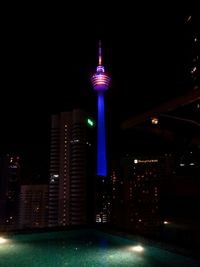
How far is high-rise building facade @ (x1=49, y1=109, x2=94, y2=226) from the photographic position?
62.8 meters

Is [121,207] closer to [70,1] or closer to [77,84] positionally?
[77,84]

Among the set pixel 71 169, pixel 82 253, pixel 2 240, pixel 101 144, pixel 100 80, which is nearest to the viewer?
pixel 82 253

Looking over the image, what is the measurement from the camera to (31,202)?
3027 inches

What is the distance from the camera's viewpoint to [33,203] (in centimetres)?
7719

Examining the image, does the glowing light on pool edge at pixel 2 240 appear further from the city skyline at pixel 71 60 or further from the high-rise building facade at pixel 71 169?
the high-rise building facade at pixel 71 169

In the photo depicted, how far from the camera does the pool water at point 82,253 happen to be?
477cm

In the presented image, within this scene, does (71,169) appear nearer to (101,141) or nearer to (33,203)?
(101,141)

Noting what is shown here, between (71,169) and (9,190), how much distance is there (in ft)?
59.3

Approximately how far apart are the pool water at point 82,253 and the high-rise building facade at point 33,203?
71.6 m

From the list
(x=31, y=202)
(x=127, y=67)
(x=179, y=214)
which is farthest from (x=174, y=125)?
(x=31, y=202)

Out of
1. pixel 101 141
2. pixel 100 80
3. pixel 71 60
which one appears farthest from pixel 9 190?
pixel 71 60

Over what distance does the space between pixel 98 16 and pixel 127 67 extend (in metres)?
6.23

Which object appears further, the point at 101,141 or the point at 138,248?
the point at 101,141

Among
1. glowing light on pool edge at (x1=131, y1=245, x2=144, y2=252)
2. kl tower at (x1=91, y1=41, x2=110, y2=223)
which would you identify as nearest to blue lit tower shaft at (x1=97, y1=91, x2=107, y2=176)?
kl tower at (x1=91, y1=41, x2=110, y2=223)
